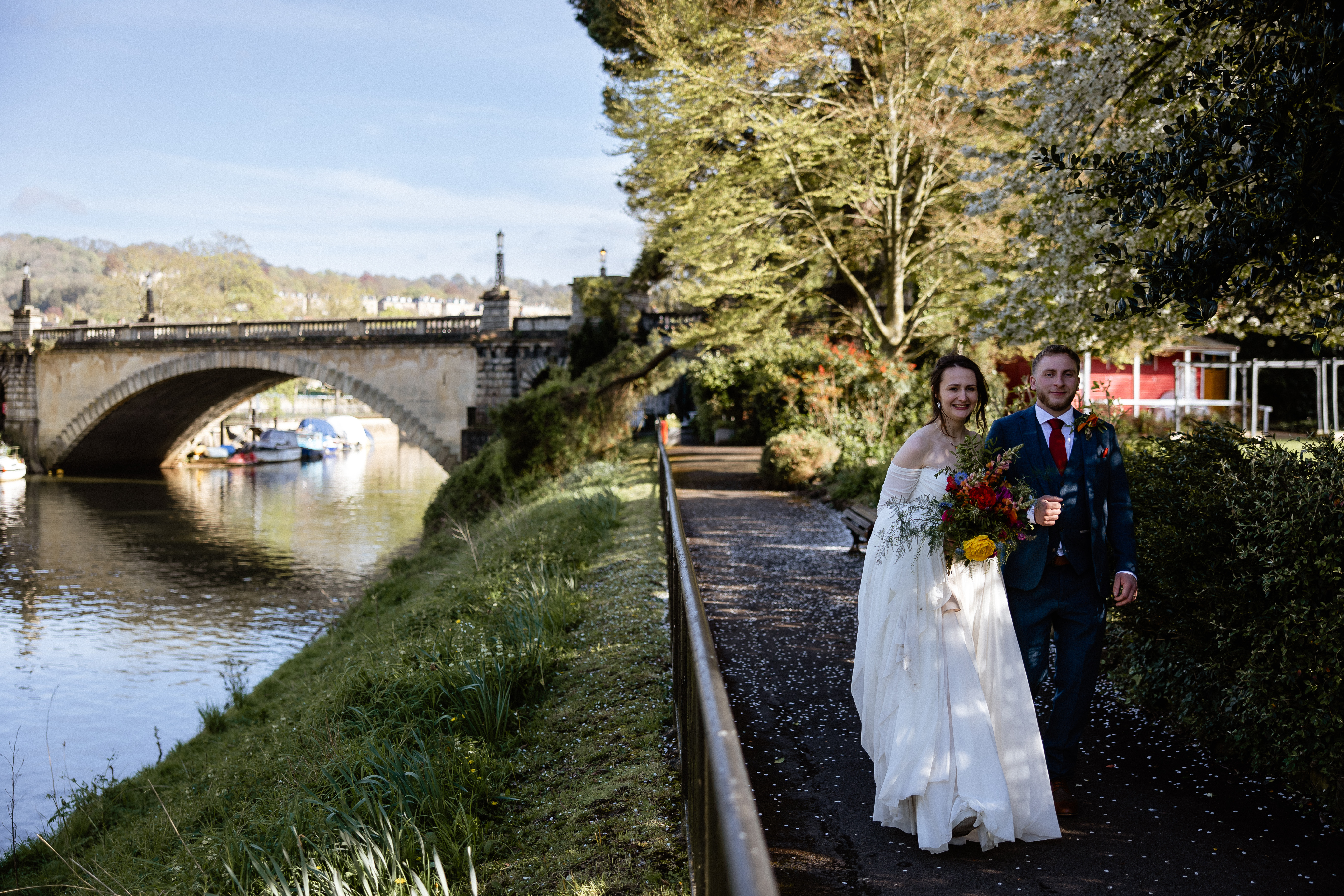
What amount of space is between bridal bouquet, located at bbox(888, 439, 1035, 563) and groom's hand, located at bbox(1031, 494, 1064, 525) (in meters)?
0.04

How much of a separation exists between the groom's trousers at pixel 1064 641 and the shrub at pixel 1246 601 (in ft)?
1.98

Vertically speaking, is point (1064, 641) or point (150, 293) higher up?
point (150, 293)

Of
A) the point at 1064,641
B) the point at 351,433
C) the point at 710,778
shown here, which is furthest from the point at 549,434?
the point at 351,433

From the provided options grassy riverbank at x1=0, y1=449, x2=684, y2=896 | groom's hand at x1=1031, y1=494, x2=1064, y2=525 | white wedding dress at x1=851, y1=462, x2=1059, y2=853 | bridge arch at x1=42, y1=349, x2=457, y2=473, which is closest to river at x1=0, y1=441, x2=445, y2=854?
grassy riverbank at x1=0, y1=449, x2=684, y2=896

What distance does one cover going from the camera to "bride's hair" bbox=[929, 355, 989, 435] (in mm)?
3865

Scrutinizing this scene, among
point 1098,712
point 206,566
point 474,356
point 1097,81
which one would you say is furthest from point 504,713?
point 474,356

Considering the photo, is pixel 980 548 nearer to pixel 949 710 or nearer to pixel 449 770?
pixel 949 710

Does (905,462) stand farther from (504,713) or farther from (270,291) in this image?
(270,291)

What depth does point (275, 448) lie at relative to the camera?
4734cm

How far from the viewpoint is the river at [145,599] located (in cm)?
A: 980

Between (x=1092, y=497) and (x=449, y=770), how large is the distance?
3251mm

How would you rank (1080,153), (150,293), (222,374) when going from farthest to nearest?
(150,293)
(222,374)
(1080,153)

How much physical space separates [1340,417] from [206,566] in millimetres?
27247

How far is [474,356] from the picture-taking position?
32094 mm
